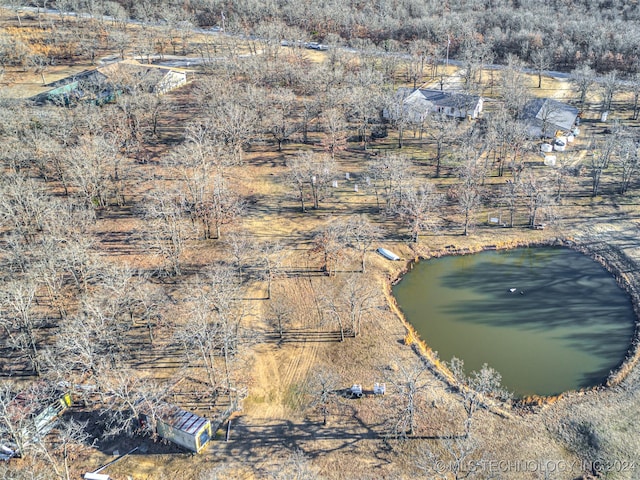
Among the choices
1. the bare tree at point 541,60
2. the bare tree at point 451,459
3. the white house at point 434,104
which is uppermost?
the bare tree at point 541,60

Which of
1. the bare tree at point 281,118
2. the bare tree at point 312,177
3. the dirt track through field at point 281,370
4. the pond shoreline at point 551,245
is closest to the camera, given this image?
the dirt track through field at point 281,370

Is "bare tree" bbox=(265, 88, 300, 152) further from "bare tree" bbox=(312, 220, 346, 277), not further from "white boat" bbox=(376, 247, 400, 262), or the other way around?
"white boat" bbox=(376, 247, 400, 262)

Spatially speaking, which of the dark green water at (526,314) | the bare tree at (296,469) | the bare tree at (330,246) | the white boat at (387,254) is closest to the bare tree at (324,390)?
the bare tree at (296,469)

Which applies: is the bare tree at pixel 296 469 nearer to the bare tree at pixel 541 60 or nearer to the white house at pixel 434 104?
the white house at pixel 434 104

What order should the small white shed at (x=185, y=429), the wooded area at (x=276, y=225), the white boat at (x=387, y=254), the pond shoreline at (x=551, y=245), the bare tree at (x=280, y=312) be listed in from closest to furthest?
the small white shed at (x=185, y=429) < the wooded area at (x=276, y=225) < the pond shoreline at (x=551, y=245) < the bare tree at (x=280, y=312) < the white boat at (x=387, y=254)

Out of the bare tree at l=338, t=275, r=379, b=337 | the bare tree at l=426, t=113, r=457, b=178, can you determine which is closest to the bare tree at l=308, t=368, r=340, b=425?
the bare tree at l=338, t=275, r=379, b=337

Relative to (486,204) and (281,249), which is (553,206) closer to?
(486,204)

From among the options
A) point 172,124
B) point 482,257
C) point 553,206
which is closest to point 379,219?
point 482,257
